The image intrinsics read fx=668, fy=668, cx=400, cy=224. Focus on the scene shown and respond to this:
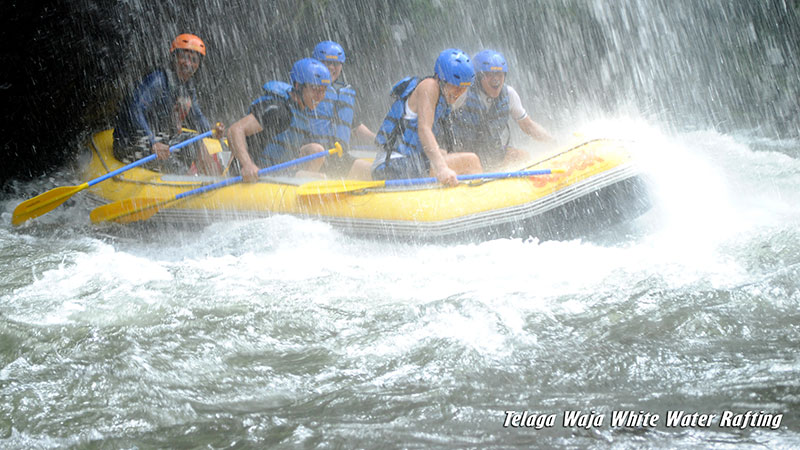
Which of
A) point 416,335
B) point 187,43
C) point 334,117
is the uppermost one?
point 187,43

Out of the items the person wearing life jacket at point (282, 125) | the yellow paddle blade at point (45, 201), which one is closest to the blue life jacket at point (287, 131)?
the person wearing life jacket at point (282, 125)

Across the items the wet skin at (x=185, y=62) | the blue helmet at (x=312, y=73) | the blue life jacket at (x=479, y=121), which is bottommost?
the blue life jacket at (x=479, y=121)

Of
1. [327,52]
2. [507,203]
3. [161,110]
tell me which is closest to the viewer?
[507,203]

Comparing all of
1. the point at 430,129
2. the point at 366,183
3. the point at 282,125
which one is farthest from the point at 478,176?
the point at 282,125

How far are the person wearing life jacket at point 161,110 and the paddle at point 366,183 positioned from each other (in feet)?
4.67

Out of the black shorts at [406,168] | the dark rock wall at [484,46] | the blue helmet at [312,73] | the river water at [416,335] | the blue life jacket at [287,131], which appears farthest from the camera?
the dark rock wall at [484,46]

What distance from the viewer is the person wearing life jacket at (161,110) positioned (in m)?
5.77

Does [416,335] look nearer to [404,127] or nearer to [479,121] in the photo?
[404,127]

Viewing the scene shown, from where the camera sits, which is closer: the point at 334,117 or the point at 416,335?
the point at 416,335

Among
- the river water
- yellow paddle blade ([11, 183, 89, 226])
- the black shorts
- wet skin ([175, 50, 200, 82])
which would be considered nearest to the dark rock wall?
wet skin ([175, 50, 200, 82])

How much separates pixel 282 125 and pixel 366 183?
1.05 m

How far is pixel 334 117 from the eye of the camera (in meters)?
5.76

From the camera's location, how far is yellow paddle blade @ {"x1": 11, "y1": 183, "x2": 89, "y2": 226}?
562cm

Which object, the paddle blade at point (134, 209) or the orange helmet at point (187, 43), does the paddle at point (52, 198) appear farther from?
the orange helmet at point (187, 43)
